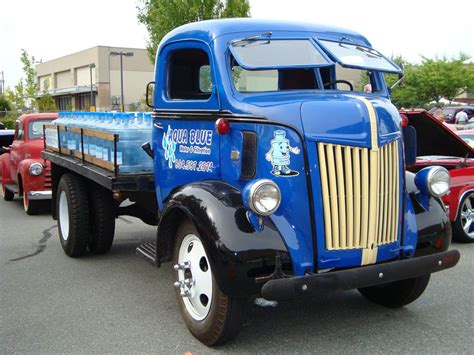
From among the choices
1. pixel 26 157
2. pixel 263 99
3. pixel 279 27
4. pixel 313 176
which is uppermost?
pixel 279 27

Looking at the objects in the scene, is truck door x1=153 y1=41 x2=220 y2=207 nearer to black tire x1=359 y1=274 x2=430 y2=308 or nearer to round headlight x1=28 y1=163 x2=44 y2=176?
black tire x1=359 y1=274 x2=430 y2=308

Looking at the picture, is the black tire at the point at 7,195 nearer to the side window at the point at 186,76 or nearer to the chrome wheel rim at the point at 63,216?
the chrome wheel rim at the point at 63,216

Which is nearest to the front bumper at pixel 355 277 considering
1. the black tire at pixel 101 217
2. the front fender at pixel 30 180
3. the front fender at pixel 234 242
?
the front fender at pixel 234 242

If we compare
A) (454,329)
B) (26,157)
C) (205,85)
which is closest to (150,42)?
(26,157)

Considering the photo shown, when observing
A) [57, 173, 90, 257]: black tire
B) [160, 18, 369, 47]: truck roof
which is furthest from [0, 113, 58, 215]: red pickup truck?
[160, 18, 369, 47]: truck roof

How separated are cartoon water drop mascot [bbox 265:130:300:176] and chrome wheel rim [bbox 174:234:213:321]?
75 cm

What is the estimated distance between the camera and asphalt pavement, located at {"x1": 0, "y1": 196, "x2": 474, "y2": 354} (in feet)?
12.4

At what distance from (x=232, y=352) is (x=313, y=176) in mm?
1304

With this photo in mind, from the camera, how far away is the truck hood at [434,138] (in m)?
6.62

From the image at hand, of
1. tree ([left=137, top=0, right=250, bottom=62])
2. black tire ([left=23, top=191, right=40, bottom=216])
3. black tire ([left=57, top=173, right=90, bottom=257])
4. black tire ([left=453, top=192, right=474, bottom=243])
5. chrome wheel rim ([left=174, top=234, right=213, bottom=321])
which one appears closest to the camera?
A: chrome wheel rim ([left=174, top=234, right=213, bottom=321])

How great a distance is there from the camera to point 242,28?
13.6ft

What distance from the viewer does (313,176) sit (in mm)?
3506

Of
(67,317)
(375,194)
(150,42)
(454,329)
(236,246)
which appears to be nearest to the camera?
(236,246)

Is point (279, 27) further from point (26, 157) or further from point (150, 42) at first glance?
point (150, 42)
